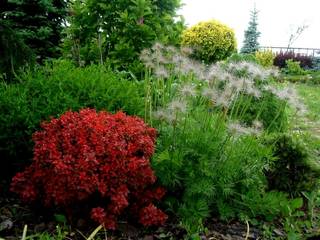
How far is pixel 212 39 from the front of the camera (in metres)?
11.6

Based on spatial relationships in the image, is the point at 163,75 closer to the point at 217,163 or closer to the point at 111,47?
the point at 217,163

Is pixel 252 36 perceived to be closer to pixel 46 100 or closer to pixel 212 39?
pixel 212 39

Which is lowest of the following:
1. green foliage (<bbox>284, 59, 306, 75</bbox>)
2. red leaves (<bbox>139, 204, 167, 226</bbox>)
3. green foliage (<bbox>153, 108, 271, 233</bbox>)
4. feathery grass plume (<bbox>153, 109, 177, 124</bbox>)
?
green foliage (<bbox>284, 59, 306, 75</bbox>)

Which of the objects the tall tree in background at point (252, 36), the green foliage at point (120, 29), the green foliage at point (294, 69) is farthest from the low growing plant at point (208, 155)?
the tall tree in background at point (252, 36)

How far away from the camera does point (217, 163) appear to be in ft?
10.8

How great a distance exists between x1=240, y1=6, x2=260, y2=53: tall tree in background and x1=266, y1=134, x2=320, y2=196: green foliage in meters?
23.0

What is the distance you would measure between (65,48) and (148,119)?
4483mm

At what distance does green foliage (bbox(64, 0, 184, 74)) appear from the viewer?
692cm

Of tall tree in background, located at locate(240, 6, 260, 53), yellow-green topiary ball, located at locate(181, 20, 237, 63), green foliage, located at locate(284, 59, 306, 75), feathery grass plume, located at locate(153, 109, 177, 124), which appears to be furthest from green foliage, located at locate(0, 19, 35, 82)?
tall tree in background, located at locate(240, 6, 260, 53)

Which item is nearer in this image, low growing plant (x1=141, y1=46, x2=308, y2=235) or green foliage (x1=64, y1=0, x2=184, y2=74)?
low growing plant (x1=141, y1=46, x2=308, y2=235)

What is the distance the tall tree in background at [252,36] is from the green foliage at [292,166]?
23.0m

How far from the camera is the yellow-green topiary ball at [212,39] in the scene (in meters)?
11.7

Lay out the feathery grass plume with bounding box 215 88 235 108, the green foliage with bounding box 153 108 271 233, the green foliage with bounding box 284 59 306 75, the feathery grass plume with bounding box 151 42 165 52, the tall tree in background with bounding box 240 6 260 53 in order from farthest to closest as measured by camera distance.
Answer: the tall tree in background with bounding box 240 6 260 53
the green foliage with bounding box 284 59 306 75
the feathery grass plume with bounding box 151 42 165 52
the green foliage with bounding box 153 108 271 233
the feathery grass plume with bounding box 215 88 235 108

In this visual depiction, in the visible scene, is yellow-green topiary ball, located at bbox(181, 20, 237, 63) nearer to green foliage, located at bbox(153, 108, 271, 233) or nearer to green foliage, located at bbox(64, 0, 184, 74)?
green foliage, located at bbox(64, 0, 184, 74)
